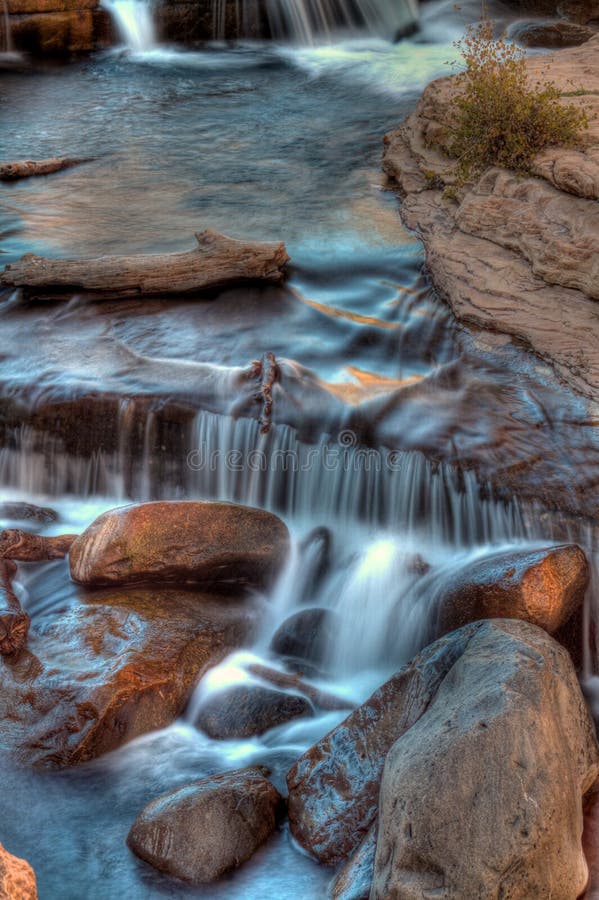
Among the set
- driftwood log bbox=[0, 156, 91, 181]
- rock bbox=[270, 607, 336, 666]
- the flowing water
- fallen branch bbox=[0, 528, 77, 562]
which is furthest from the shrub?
fallen branch bbox=[0, 528, 77, 562]

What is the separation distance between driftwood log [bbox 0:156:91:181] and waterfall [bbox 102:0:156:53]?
7.23 metres

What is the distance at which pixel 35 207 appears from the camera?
36.2 feet

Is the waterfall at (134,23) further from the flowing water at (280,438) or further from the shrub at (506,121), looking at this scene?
the shrub at (506,121)

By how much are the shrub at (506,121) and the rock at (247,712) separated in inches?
240

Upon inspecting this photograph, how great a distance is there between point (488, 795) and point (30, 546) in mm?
3892

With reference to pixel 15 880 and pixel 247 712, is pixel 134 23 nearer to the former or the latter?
pixel 247 712

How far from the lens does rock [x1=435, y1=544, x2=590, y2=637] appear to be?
16.7 feet

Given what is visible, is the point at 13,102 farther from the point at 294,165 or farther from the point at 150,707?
the point at 150,707

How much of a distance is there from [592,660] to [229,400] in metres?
3.33

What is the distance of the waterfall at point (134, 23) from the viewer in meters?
18.2

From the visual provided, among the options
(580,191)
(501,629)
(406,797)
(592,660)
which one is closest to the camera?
(406,797)

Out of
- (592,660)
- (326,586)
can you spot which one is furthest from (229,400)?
(592,660)

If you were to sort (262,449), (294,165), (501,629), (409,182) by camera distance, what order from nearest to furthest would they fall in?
(501,629) < (262,449) < (409,182) < (294,165)

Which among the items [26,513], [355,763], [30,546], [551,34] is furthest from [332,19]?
[355,763]
